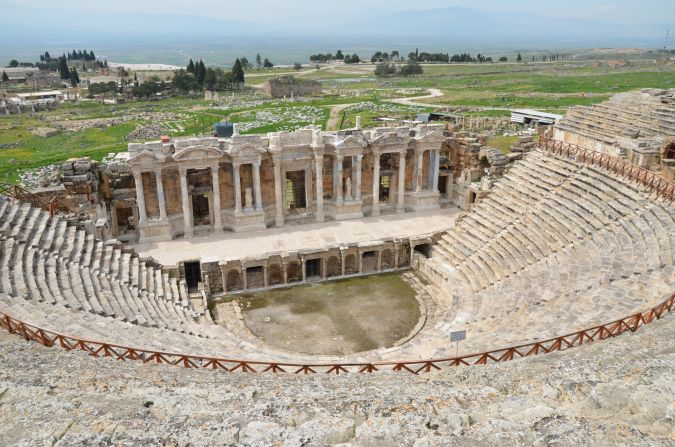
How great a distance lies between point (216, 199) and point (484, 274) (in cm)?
1267

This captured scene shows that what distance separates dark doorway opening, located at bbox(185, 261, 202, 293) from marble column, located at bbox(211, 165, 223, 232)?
3205 millimetres

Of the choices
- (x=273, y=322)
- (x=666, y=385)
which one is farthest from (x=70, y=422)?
(x=273, y=322)

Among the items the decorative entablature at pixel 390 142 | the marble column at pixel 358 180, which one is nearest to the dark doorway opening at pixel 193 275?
the marble column at pixel 358 180

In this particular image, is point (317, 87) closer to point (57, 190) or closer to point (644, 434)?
point (57, 190)

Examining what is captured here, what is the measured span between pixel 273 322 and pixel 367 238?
6.88 meters

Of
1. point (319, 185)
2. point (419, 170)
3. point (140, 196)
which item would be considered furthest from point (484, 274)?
point (140, 196)

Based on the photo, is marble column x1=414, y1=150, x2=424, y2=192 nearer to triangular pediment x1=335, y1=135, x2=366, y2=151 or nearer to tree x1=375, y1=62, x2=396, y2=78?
triangular pediment x1=335, y1=135, x2=366, y2=151

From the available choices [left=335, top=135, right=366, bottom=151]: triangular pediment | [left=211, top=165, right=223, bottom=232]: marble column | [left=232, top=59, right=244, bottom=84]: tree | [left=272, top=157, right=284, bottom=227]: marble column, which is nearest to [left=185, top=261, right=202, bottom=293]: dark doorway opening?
[left=211, top=165, right=223, bottom=232]: marble column

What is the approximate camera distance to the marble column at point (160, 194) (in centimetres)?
2423

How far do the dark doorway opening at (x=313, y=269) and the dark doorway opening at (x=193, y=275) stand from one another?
4649mm

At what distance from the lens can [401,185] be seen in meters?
28.5

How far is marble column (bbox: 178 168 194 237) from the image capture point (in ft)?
81.1

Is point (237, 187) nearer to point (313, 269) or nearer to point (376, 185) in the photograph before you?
point (313, 269)

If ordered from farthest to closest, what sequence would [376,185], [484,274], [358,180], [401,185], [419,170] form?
[419,170], [401,185], [376,185], [358,180], [484,274]
